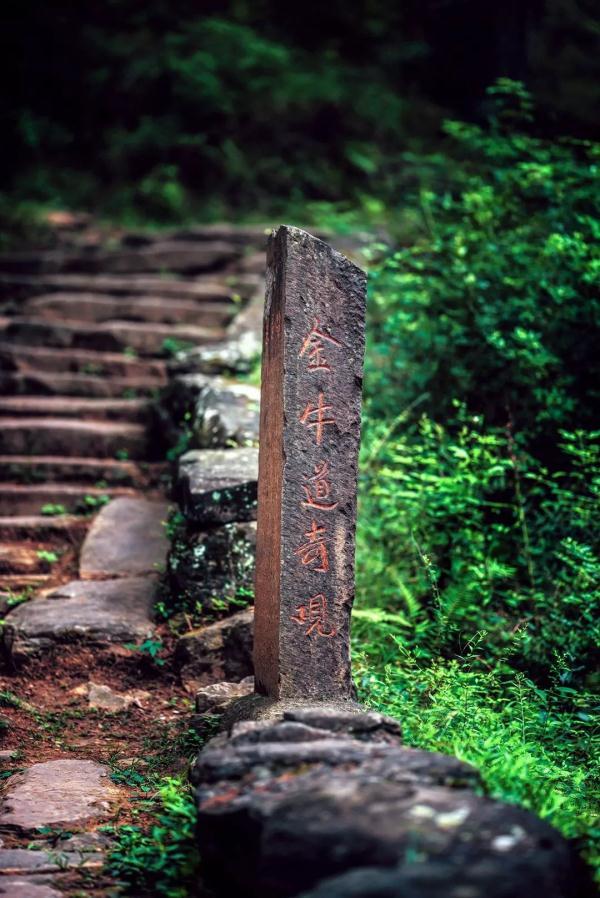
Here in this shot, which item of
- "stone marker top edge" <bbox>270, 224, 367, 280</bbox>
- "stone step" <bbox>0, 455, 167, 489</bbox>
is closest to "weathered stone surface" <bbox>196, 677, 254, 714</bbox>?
"stone marker top edge" <bbox>270, 224, 367, 280</bbox>

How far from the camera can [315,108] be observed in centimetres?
1102

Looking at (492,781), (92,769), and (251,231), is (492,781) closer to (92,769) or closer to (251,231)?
(92,769)

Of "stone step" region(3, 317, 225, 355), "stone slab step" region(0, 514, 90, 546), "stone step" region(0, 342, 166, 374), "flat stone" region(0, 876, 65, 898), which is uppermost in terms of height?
"stone step" region(3, 317, 225, 355)

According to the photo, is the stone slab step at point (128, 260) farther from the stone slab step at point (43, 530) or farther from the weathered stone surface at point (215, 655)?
the weathered stone surface at point (215, 655)

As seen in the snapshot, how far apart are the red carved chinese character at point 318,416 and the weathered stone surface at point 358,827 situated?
1111 millimetres

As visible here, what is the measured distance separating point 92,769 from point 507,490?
2806 mm

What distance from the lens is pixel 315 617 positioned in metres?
3.01

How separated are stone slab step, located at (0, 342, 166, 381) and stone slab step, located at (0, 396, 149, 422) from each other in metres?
0.37

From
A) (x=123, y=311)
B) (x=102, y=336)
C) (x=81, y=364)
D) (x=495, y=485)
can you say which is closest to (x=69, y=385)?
(x=81, y=364)

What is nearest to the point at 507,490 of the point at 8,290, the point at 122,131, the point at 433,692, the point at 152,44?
the point at 433,692

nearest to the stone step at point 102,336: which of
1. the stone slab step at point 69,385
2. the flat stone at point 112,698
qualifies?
the stone slab step at point 69,385

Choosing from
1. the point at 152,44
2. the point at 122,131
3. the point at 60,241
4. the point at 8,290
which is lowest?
the point at 8,290

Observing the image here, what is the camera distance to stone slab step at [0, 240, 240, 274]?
7988 mm

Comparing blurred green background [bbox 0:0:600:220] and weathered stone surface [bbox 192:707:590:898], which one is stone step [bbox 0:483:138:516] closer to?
weathered stone surface [bbox 192:707:590:898]
